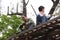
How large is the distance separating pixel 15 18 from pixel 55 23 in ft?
15.7

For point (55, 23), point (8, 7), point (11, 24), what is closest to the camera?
point (55, 23)

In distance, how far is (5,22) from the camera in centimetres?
577

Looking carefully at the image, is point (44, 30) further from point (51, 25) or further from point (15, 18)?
point (15, 18)

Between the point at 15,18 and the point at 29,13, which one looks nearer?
the point at 15,18

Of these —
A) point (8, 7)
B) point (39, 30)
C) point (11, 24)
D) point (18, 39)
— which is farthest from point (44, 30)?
point (8, 7)

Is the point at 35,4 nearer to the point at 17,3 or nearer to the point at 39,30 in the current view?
the point at 17,3

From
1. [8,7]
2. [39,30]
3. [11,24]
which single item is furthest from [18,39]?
[8,7]

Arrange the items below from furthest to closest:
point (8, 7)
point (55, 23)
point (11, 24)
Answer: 1. point (8, 7)
2. point (11, 24)
3. point (55, 23)

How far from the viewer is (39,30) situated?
1.18 meters

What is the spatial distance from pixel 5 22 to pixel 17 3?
4.41 meters

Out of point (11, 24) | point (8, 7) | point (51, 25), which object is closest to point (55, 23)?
point (51, 25)

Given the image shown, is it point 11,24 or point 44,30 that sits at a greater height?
point 44,30

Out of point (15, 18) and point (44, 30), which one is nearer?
point (44, 30)

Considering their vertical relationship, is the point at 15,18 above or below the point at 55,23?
below
